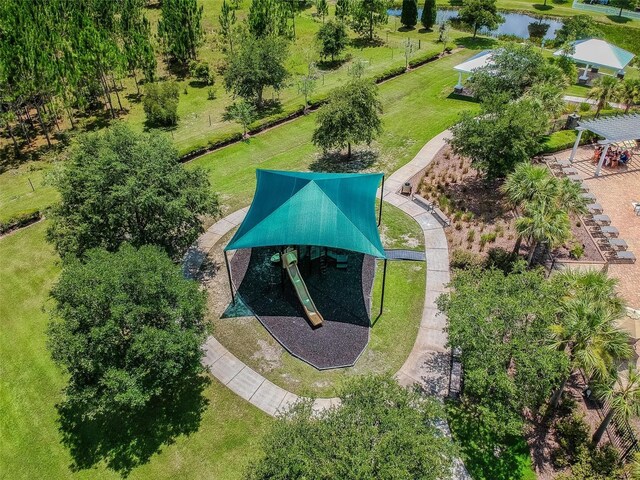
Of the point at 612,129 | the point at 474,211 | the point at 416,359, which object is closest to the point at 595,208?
the point at 612,129

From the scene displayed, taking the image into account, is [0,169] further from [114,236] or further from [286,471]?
[286,471]

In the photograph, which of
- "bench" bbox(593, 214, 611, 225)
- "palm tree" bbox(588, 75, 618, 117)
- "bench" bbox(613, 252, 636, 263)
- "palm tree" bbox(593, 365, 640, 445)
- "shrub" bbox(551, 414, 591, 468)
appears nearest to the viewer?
"palm tree" bbox(593, 365, 640, 445)

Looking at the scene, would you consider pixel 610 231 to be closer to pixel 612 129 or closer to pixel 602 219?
pixel 602 219

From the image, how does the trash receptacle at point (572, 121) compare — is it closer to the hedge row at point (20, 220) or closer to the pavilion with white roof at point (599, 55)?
the pavilion with white roof at point (599, 55)

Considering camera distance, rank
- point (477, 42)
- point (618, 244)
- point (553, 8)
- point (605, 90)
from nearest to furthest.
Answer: point (618, 244), point (605, 90), point (477, 42), point (553, 8)

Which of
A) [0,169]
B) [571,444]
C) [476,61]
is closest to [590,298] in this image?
[571,444]

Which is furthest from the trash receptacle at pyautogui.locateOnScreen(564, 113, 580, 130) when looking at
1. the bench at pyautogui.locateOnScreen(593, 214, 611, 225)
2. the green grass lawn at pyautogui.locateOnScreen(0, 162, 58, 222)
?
the green grass lawn at pyautogui.locateOnScreen(0, 162, 58, 222)

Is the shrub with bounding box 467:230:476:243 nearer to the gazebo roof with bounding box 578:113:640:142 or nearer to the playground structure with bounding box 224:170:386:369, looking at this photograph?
the playground structure with bounding box 224:170:386:369
